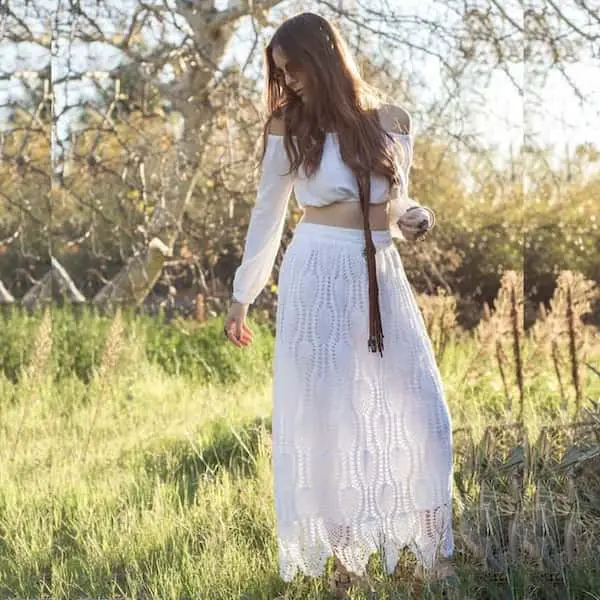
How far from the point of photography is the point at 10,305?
22.1 feet

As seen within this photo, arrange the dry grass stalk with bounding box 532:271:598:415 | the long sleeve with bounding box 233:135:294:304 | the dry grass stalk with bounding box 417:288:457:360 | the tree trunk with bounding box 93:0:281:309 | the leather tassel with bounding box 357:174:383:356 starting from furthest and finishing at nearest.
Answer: the tree trunk with bounding box 93:0:281:309 → the dry grass stalk with bounding box 417:288:457:360 → the dry grass stalk with bounding box 532:271:598:415 → the long sleeve with bounding box 233:135:294:304 → the leather tassel with bounding box 357:174:383:356

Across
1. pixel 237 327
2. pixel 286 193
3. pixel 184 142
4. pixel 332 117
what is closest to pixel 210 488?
pixel 237 327

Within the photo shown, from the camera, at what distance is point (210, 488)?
386cm

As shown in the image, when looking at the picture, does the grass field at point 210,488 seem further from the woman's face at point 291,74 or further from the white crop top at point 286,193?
the woman's face at point 291,74

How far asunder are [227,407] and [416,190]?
6.06ft

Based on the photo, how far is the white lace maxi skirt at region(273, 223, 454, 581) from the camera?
9.61 feet

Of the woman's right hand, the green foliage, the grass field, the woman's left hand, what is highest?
the woman's left hand

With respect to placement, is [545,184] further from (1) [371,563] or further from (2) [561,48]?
(1) [371,563]

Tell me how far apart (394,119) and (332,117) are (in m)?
0.19

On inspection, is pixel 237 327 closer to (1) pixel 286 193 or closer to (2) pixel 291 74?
(1) pixel 286 193

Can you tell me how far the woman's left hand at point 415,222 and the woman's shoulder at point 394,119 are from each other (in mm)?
253

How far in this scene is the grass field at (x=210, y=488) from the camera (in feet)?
10.1

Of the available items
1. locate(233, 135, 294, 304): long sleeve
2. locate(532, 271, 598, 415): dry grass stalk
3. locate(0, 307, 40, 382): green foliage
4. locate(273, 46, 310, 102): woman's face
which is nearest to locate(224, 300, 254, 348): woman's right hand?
locate(233, 135, 294, 304): long sleeve

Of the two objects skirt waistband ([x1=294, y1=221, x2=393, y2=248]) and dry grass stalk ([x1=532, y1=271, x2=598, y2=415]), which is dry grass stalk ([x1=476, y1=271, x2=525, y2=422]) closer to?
dry grass stalk ([x1=532, y1=271, x2=598, y2=415])
